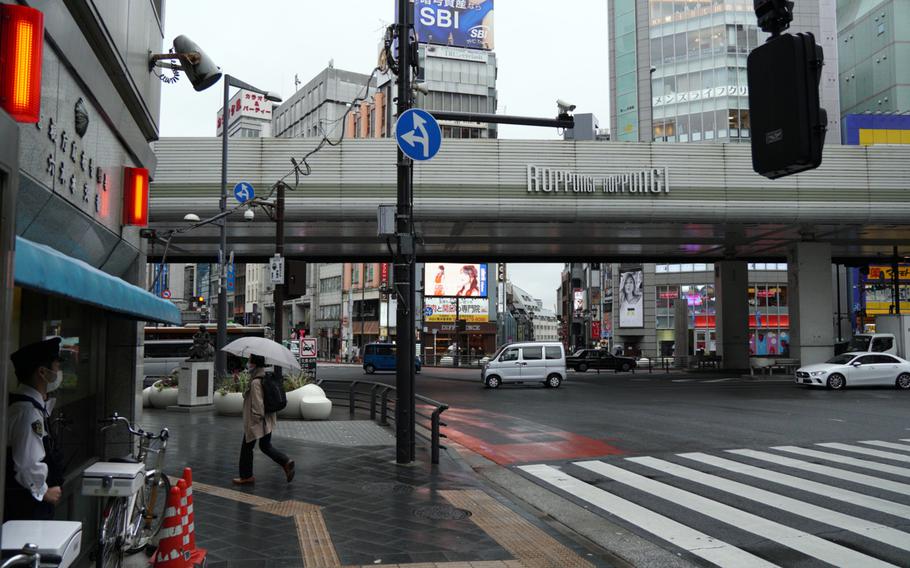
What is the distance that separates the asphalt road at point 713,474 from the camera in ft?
21.8

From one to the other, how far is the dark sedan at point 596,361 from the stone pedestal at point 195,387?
107 feet

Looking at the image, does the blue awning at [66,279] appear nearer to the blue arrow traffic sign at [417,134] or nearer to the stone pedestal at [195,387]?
the blue arrow traffic sign at [417,134]

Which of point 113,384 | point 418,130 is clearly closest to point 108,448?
point 113,384

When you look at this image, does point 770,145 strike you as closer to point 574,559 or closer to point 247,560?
point 574,559

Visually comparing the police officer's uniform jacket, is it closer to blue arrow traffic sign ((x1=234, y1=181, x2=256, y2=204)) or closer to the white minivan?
blue arrow traffic sign ((x1=234, y1=181, x2=256, y2=204))

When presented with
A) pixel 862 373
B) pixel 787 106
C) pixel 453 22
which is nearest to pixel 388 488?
pixel 787 106

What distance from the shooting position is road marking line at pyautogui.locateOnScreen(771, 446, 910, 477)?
10266 millimetres

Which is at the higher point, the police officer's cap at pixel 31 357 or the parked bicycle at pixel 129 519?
the police officer's cap at pixel 31 357

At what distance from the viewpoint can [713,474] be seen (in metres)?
10.0

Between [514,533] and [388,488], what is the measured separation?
243 cm

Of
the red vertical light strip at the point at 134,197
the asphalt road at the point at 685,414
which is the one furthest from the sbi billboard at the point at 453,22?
the red vertical light strip at the point at 134,197

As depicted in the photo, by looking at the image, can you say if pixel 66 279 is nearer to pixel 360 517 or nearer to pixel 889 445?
pixel 360 517

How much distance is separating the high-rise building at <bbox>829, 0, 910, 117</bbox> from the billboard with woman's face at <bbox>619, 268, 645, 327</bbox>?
26.7m

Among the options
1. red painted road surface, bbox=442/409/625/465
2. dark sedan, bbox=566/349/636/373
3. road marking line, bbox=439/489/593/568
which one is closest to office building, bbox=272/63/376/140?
dark sedan, bbox=566/349/636/373
